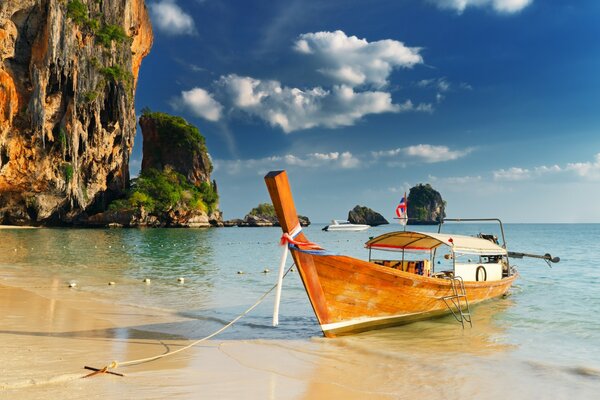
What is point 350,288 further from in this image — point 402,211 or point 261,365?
point 402,211

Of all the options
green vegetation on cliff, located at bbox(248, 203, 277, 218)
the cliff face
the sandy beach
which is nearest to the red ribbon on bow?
the sandy beach

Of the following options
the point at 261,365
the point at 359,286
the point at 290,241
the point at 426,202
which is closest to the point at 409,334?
the point at 359,286

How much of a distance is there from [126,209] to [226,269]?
2128 inches

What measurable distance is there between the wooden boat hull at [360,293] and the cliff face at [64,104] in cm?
4786

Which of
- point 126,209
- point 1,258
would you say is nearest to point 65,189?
point 126,209

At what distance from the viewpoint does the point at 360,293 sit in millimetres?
8055

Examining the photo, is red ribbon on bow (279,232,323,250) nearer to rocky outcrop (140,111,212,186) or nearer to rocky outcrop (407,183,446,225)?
rocky outcrop (140,111,212,186)

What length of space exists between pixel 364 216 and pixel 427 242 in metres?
138

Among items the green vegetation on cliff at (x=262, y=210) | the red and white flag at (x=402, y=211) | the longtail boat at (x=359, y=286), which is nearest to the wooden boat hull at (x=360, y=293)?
the longtail boat at (x=359, y=286)

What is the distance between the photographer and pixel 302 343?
7.65m

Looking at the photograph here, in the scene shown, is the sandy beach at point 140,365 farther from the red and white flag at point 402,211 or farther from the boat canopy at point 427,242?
the red and white flag at point 402,211

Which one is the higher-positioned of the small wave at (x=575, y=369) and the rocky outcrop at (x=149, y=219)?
the rocky outcrop at (x=149, y=219)

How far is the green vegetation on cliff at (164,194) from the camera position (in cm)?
7062

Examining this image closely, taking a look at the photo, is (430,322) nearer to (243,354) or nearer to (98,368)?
(243,354)
